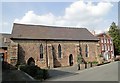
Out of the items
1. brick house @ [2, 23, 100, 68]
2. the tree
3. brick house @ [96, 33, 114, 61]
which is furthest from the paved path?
the tree

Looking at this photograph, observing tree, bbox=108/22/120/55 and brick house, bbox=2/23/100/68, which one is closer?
brick house, bbox=2/23/100/68

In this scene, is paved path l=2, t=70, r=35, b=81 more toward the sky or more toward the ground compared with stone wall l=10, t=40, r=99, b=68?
more toward the ground

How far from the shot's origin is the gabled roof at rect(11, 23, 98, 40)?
42.4m

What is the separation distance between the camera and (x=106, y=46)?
69.5m

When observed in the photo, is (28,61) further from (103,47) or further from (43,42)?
(103,47)

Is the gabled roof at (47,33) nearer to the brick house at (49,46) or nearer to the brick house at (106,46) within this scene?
the brick house at (49,46)

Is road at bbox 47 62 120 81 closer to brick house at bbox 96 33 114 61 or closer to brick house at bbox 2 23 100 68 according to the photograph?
brick house at bbox 2 23 100 68

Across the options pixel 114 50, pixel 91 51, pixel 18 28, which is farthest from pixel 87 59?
pixel 114 50

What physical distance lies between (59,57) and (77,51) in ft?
15.7

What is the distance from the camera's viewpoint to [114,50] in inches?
3041

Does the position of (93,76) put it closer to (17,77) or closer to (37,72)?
(37,72)

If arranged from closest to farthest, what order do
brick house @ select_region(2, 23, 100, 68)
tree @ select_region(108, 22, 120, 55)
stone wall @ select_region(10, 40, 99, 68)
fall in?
brick house @ select_region(2, 23, 100, 68)
stone wall @ select_region(10, 40, 99, 68)
tree @ select_region(108, 22, 120, 55)

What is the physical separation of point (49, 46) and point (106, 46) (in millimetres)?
31383

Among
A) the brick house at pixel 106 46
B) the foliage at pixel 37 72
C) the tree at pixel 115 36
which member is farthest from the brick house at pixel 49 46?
the tree at pixel 115 36
